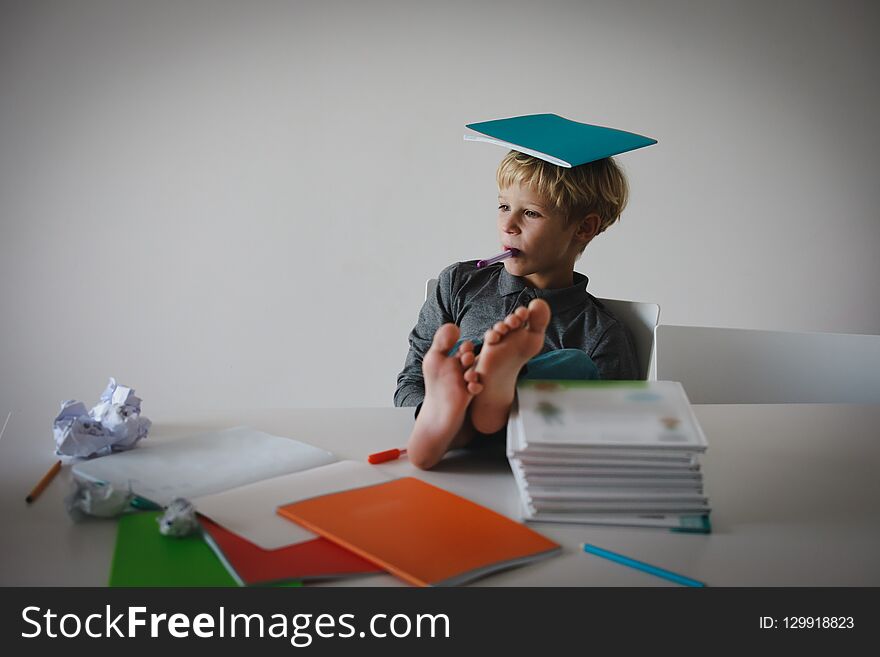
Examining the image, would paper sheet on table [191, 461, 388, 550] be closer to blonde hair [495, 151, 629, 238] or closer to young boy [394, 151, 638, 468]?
young boy [394, 151, 638, 468]

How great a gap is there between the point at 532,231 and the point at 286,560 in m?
0.97

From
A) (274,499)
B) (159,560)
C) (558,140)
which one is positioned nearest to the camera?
(159,560)

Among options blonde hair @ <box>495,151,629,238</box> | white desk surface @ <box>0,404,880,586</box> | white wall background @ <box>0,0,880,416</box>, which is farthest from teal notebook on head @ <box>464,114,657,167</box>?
white wall background @ <box>0,0,880,416</box>

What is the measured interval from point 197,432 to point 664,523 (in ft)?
1.95

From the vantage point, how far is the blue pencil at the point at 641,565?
2.51 feet

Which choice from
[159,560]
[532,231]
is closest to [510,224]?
[532,231]

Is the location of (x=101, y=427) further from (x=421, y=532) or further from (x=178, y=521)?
(x=421, y=532)

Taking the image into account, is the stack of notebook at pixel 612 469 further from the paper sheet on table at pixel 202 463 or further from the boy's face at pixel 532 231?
the boy's face at pixel 532 231

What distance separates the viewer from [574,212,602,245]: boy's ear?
1.66 meters

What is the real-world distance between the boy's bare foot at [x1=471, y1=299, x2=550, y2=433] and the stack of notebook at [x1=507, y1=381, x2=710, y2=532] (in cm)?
6

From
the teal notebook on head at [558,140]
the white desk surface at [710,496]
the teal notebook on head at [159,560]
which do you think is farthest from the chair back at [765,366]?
the teal notebook on head at [159,560]

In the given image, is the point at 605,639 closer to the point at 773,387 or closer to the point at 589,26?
the point at 773,387

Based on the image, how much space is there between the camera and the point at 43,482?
0.96 m

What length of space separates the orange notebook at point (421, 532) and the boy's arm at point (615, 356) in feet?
2.11
